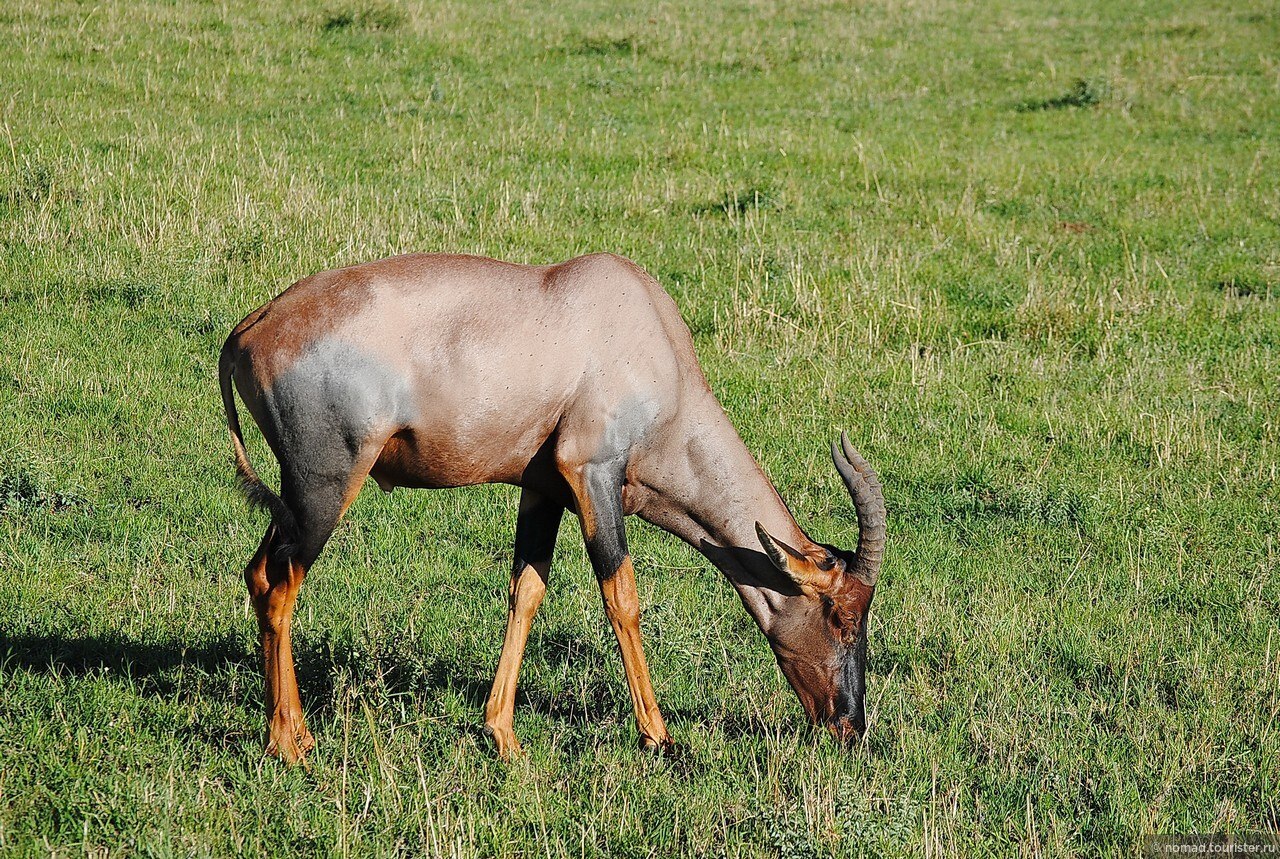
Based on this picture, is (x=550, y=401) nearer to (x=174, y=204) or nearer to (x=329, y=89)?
(x=174, y=204)

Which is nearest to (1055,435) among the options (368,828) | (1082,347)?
(1082,347)

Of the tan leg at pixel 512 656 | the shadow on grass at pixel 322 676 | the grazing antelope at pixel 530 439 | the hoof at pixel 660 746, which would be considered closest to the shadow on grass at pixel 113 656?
the shadow on grass at pixel 322 676

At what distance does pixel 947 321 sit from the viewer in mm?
12055

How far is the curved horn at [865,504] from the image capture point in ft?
18.6

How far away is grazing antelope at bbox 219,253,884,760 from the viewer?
5480mm

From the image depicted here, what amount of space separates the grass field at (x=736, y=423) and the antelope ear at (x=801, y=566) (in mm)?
694

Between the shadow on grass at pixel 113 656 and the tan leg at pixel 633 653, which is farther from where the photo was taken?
the shadow on grass at pixel 113 656

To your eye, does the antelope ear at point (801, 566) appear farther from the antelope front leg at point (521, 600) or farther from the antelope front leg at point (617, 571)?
the antelope front leg at point (521, 600)

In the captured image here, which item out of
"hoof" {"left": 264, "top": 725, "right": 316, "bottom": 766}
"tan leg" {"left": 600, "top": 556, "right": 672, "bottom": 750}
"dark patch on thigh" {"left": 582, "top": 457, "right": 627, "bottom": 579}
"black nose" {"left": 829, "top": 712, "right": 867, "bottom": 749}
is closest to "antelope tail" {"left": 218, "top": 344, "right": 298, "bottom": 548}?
"hoof" {"left": 264, "top": 725, "right": 316, "bottom": 766}

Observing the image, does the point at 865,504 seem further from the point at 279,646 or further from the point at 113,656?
the point at 113,656

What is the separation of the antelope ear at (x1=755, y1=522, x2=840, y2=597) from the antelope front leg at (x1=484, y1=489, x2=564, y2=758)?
3.52 ft

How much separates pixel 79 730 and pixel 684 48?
810 inches

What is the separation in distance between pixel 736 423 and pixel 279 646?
16.4 ft

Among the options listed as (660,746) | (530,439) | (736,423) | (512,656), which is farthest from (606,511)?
(736,423)
